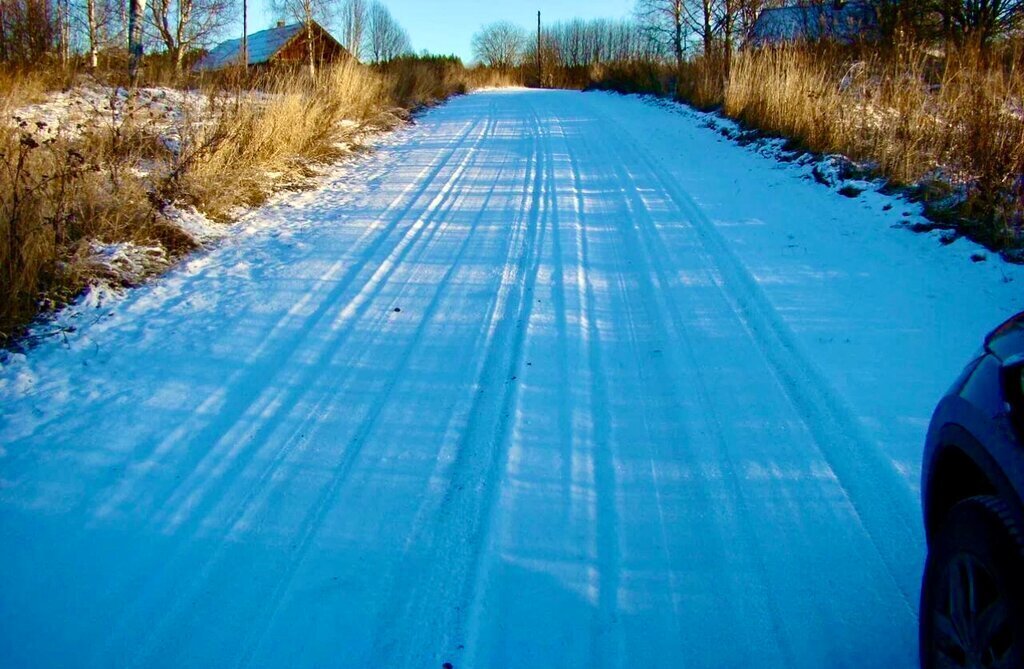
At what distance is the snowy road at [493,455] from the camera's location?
227cm

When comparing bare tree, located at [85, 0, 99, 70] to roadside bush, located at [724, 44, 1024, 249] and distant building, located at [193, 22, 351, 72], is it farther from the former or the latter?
roadside bush, located at [724, 44, 1024, 249]

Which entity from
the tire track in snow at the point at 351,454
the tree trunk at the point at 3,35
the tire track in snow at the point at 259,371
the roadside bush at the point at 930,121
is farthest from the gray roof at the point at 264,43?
the tire track in snow at the point at 351,454

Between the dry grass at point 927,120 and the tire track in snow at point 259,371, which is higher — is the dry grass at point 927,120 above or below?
above

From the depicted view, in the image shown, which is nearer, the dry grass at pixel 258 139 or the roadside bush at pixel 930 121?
the roadside bush at pixel 930 121

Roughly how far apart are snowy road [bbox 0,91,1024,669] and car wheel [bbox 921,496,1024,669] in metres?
0.45

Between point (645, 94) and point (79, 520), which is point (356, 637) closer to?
point (79, 520)

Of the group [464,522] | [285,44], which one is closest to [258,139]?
[464,522]

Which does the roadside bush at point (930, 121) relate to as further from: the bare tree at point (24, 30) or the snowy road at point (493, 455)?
the bare tree at point (24, 30)

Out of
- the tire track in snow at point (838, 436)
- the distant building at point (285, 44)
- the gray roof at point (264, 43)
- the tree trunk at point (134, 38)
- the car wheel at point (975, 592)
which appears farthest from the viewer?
the distant building at point (285, 44)

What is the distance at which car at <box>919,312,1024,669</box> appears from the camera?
1450mm

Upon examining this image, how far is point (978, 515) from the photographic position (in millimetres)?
1603

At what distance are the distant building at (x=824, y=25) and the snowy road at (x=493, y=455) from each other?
9797 millimetres

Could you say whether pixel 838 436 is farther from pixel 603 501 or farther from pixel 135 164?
pixel 135 164

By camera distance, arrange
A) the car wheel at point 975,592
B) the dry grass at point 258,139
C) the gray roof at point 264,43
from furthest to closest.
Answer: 1. the gray roof at point 264,43
2. the dry grass at point 258,139
3. the car wheel at point 975,592
